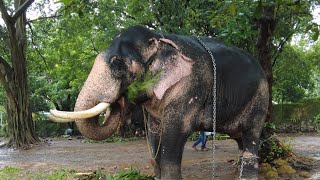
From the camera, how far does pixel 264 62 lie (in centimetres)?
723

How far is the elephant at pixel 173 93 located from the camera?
4.35 metres

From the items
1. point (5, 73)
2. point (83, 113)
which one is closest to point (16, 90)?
point (5, 73)

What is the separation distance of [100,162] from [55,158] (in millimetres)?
1886

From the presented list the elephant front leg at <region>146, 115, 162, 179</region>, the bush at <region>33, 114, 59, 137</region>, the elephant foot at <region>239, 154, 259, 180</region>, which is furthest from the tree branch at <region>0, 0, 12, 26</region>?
the elephant foot at <region>239, 154, 259, 180</region>

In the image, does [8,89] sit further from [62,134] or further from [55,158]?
[62,134]

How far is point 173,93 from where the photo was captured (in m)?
4.61

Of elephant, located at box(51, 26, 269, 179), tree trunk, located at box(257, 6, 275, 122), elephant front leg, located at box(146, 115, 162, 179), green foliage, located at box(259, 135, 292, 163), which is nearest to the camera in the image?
elephant, located at box(51, 26, 269, 179)

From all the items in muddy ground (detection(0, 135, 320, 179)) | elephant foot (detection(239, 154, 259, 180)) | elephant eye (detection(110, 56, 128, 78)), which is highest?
elephant eye (detection(110, 56, 128, 78))

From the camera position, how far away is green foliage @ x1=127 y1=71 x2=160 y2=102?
446 cm

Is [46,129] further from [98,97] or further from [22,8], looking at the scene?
[98,97]

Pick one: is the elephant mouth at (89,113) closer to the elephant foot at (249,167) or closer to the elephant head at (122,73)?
the elephant head at (122,73)

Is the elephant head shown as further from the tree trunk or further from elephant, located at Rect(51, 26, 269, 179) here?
the tree trunk

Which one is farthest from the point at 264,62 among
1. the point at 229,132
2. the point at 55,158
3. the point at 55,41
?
the point at 55,41

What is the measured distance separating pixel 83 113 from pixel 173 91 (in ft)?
3.65
